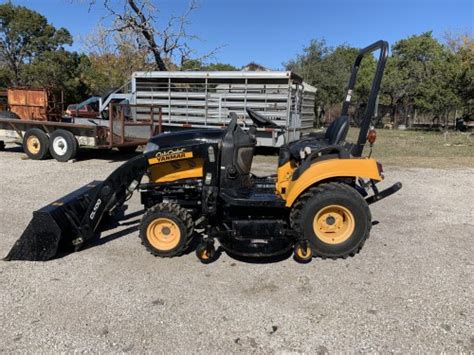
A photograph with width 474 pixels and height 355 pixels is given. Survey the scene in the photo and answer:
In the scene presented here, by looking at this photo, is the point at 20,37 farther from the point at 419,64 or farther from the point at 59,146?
the point at 419,64

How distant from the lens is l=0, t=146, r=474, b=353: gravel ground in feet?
8.77

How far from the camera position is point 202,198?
4016mm

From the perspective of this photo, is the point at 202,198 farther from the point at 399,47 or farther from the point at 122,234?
the point at 399,47

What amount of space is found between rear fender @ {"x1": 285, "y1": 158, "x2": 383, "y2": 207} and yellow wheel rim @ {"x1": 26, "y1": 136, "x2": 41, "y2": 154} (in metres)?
8.46

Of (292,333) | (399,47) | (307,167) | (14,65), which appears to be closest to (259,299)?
(292,333)

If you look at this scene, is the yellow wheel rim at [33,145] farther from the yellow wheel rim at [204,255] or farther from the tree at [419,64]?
the tree at [419,64]

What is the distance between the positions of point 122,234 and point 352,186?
2680mm

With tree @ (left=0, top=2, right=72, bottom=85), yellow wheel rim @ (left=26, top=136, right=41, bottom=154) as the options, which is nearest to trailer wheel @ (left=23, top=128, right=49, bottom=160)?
yellow wheel rim @ (left=26, top=136, right=41, bottom=154)

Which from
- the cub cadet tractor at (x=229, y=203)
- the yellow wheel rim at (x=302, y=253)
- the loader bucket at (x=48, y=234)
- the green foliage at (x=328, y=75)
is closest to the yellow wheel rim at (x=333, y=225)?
the cub cadet tractor at (x=229, y=203)

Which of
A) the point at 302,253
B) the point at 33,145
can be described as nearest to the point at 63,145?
the point at 33,145

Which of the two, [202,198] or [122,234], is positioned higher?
[202,198]

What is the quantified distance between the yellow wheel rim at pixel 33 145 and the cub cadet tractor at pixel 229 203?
22.5 feet

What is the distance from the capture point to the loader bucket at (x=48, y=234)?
376cm

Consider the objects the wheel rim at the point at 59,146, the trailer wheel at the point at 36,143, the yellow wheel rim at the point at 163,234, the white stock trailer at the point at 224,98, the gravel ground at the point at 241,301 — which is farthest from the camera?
the white stock trailer at the point at 224,98
